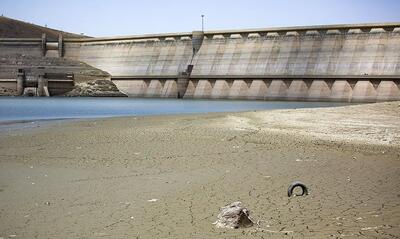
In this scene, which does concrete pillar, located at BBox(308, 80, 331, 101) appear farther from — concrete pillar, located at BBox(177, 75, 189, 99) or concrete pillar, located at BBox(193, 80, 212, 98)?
concrete pillar, located at BBox(177, 75, 189, 99)

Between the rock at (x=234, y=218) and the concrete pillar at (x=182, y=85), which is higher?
the concrete pillar at (x=182, y=85)

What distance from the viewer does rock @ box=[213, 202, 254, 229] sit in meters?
5.70

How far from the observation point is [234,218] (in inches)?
225

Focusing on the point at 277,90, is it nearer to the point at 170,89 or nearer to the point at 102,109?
the point at 170,89

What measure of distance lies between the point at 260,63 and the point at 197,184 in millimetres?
49426

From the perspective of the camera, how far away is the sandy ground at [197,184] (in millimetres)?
5945

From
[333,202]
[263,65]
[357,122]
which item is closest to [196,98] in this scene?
[263,65]

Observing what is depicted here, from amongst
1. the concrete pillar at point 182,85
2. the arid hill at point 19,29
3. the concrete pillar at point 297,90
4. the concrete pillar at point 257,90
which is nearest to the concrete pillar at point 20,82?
the concrete pillar at point 182,85

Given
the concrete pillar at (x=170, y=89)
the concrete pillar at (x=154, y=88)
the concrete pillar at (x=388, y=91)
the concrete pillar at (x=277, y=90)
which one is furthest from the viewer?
the concrete pillar at (x=154, y=88)

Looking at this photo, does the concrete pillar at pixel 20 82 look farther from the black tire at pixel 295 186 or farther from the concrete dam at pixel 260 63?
the black tire at pixel 295 186

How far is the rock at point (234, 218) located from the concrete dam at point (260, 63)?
148 feet

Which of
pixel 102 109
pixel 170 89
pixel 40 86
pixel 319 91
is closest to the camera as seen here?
pixel 102 109

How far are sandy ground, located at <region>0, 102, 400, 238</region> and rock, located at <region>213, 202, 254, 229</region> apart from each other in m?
0.12

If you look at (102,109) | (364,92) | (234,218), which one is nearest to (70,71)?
(102,109)
